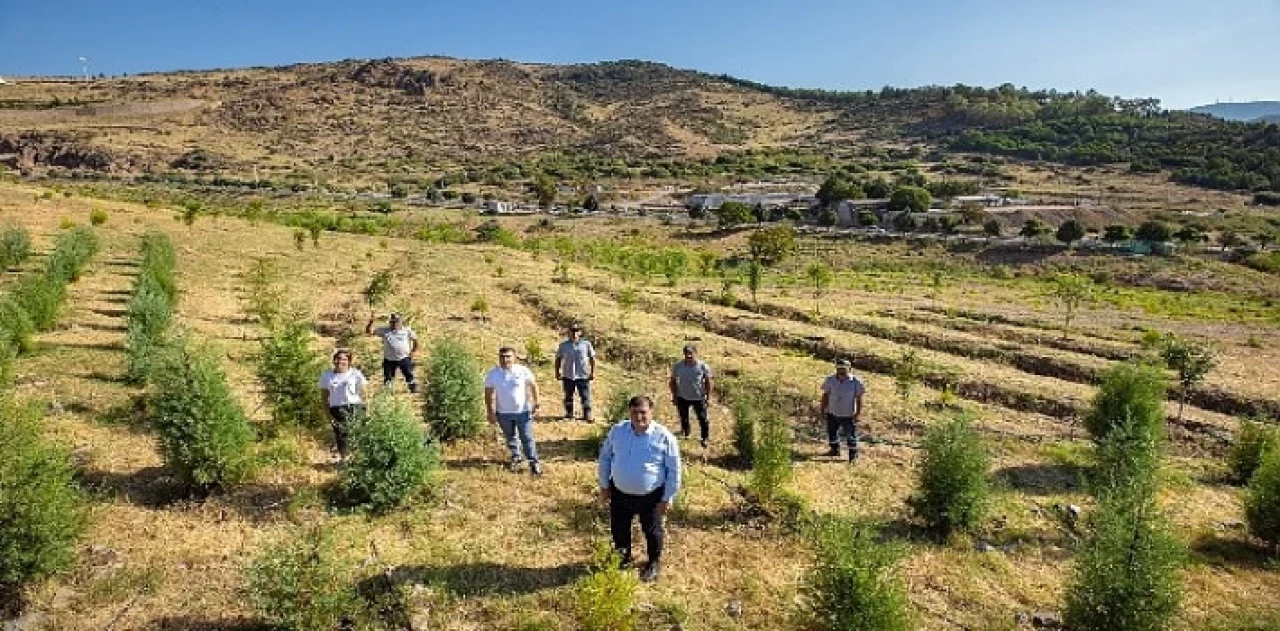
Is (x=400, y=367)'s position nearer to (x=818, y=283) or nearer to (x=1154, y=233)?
(x=818, y=283)

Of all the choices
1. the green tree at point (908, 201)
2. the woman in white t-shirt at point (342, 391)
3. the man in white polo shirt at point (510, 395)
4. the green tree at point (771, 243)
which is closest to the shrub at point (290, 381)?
the woman in white t-shirt at point (342, 391)

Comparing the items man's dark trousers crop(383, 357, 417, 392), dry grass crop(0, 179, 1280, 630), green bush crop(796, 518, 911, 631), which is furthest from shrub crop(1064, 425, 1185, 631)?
man's dark trousers crop(383, 357, 417, 392)

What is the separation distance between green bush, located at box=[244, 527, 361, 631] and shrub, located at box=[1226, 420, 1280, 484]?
14428 millimetres

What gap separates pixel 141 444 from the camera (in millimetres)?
9578

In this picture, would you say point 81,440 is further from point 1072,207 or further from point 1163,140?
point 1163,140

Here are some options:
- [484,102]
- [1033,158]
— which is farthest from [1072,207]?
[484,102]

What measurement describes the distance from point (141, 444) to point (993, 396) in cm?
1701

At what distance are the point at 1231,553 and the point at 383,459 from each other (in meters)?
10.6

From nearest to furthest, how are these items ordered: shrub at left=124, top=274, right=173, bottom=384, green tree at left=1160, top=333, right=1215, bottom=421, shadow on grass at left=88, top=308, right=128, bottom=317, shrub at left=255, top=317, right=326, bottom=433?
1. shrub at left=255, top=317, right=326, bottom=433
2. shrub at left=124, top=274, right=173, bottom=384
3. shadow on grass at left=88, top=308, right=128, bottom=317
4. green tree at left=1160, top=333, right=1215, bottom=421

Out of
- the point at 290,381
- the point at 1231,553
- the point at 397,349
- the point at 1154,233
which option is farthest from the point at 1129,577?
the point at 1154,233

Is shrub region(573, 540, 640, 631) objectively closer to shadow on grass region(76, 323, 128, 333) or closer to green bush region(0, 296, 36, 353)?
green bush region(0, 296, 36, 353)

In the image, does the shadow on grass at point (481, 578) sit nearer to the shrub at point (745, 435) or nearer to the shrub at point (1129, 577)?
the shrub at point (745, 435)

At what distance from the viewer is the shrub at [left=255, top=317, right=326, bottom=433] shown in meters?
A: 10.0

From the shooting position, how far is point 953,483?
30.2ft
